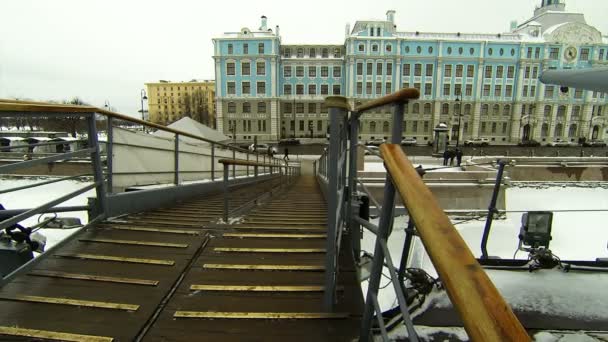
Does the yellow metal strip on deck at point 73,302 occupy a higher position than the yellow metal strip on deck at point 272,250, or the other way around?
the yellow metal strip on deck at point 272,250

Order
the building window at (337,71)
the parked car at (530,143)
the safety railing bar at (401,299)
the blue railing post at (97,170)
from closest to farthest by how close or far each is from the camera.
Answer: the safety railing bar at (401,299) → the blue railing post at (97,170) → the parked car at (530,143) → the building window at (337,71)

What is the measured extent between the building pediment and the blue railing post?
2512 inches

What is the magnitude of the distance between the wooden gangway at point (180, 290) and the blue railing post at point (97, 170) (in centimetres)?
41

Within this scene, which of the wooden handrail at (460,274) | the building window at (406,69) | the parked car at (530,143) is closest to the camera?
the wooden handrail at (460,274)

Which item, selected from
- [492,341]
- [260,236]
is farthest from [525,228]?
[492,341]

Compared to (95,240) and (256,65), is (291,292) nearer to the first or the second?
(95,240)

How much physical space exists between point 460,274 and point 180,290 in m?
1.95

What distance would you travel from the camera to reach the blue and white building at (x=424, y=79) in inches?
1859

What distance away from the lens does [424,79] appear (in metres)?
49.3

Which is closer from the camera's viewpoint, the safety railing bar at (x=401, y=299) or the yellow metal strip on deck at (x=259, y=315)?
the safety railing bar at (x=401, y=299)

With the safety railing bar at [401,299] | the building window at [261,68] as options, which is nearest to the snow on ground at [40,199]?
the safety railing bar at [401,299]

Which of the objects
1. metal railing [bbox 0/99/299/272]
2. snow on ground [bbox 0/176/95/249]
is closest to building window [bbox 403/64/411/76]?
snow on ground [bbox 0/176/95/249]

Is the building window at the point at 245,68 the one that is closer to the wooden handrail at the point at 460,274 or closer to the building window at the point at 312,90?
the building window at the point at 312,90

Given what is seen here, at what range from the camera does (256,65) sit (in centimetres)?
4741
